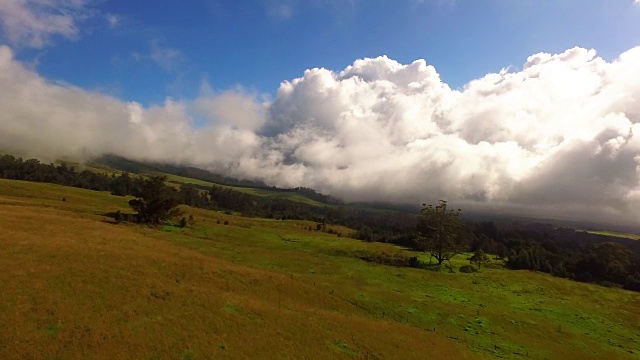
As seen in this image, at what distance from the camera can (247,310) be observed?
1426 inches

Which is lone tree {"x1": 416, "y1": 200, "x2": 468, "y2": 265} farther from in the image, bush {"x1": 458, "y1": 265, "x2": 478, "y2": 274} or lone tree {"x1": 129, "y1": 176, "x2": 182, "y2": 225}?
lone tree {"x1": 129, "y1": 176, "x2": 182, "y2": 225}

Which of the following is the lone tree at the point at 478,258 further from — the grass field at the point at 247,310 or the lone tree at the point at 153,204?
the lone tree at the point at 153,204

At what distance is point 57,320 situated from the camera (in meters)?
27.7

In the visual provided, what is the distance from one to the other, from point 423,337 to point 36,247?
4210 centimetres

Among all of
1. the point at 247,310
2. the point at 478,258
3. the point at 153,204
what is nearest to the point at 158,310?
the point at 247,310

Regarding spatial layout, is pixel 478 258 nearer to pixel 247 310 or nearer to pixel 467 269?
pixel 467 269

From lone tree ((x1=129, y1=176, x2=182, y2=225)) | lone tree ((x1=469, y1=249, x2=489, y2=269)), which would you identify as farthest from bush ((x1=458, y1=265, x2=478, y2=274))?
lone tree ((x1=129, y1=176, x2=182, y2=225))

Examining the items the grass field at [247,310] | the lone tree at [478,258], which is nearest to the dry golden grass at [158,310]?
the grass field at [247,310]

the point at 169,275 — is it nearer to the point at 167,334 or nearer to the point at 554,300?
the point at 167,334

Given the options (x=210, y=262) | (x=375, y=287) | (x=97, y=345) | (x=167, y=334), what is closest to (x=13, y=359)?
(x=97, y=345)

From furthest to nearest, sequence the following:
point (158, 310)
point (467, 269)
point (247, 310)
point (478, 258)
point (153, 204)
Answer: point (478, 258), point (153, 204), point (467, 269), point (247, 310), point (158, 310)

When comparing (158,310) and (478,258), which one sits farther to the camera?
(478,258)

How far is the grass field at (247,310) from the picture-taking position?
91.3ft

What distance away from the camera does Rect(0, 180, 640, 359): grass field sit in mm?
27828
